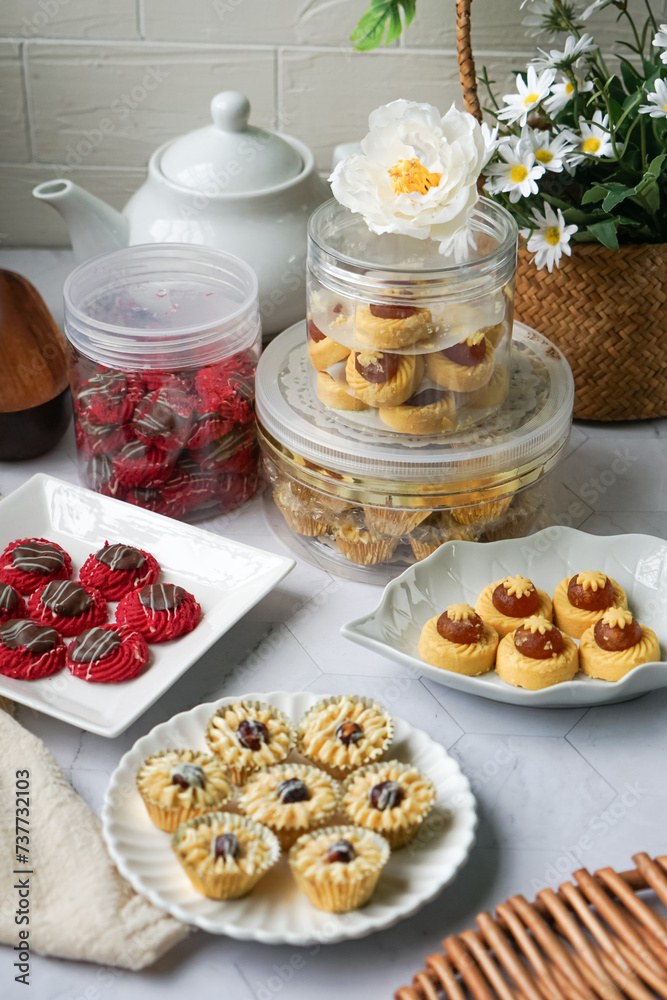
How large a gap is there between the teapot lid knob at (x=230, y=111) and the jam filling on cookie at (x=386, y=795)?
2.39 feet

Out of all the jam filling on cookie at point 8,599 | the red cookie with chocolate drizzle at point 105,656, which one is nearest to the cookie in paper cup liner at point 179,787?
the red cookie with chocolate drizzle at point 105,656

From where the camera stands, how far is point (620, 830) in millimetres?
676

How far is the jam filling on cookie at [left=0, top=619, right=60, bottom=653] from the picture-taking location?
2.51 ft

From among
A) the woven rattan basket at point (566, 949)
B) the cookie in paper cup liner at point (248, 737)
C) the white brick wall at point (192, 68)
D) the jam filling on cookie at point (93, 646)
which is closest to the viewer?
the woven rattan basket at point (566, 949)

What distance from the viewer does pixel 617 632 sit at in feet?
2.43

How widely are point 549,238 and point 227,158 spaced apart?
355mm

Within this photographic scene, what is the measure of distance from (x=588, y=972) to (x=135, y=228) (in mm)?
861

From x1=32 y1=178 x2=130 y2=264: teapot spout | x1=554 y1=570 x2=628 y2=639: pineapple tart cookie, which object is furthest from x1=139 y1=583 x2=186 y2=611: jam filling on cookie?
x1=32 y1=178 x2=130 y2=264: teapot spout

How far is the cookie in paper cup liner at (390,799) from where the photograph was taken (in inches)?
24.2

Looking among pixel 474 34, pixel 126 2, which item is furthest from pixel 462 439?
pixel 126 2

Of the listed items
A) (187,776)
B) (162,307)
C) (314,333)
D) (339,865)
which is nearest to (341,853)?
(339,865)

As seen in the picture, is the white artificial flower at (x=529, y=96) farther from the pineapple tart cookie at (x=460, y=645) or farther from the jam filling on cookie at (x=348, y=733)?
the jam filling on cookie at (x=348, y=733)

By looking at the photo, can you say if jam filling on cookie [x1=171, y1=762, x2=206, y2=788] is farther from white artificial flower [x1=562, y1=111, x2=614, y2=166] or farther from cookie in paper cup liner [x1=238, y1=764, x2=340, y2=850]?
white artificial flower [x1=562, y1=111, x2=614, y2=166]

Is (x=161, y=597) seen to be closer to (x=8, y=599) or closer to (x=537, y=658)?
(x=8, y=599)
